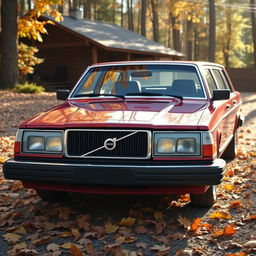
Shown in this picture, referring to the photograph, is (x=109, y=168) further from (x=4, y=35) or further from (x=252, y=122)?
(x=4, y=35)

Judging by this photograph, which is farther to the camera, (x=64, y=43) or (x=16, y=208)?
(x=64, y=43)

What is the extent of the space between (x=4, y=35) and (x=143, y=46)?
454 inches

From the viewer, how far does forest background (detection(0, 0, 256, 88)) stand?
18.5 m

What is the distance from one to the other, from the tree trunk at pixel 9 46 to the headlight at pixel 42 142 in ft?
47.8

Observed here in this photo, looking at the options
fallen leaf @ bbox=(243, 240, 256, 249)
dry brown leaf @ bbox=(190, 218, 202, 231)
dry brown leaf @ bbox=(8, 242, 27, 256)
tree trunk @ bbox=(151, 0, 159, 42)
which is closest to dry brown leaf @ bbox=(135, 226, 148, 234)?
dry brown leaf @ bbox=(190, 218, 202, 231)

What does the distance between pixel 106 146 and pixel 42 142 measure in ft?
2.17

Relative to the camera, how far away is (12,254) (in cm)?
369

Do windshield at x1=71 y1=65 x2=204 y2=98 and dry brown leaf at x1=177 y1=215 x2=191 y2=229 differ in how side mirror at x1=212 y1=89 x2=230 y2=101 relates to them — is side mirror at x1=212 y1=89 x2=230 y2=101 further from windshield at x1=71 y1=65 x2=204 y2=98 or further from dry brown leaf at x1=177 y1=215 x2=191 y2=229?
dry brown leaf at x1=177 y1=215 x2=191 y2=229

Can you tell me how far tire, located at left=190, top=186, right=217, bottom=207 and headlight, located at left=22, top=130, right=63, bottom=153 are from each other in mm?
1531

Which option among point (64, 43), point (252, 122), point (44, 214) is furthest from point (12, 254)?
point (64, 43)

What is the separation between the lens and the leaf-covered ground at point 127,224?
3791mm

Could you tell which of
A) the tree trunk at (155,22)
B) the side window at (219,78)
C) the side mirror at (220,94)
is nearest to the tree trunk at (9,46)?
the side window at (219,78)

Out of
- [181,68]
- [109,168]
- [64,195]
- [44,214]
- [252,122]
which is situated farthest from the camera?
[252,122]

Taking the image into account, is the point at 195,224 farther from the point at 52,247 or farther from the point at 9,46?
the point at 9,46
